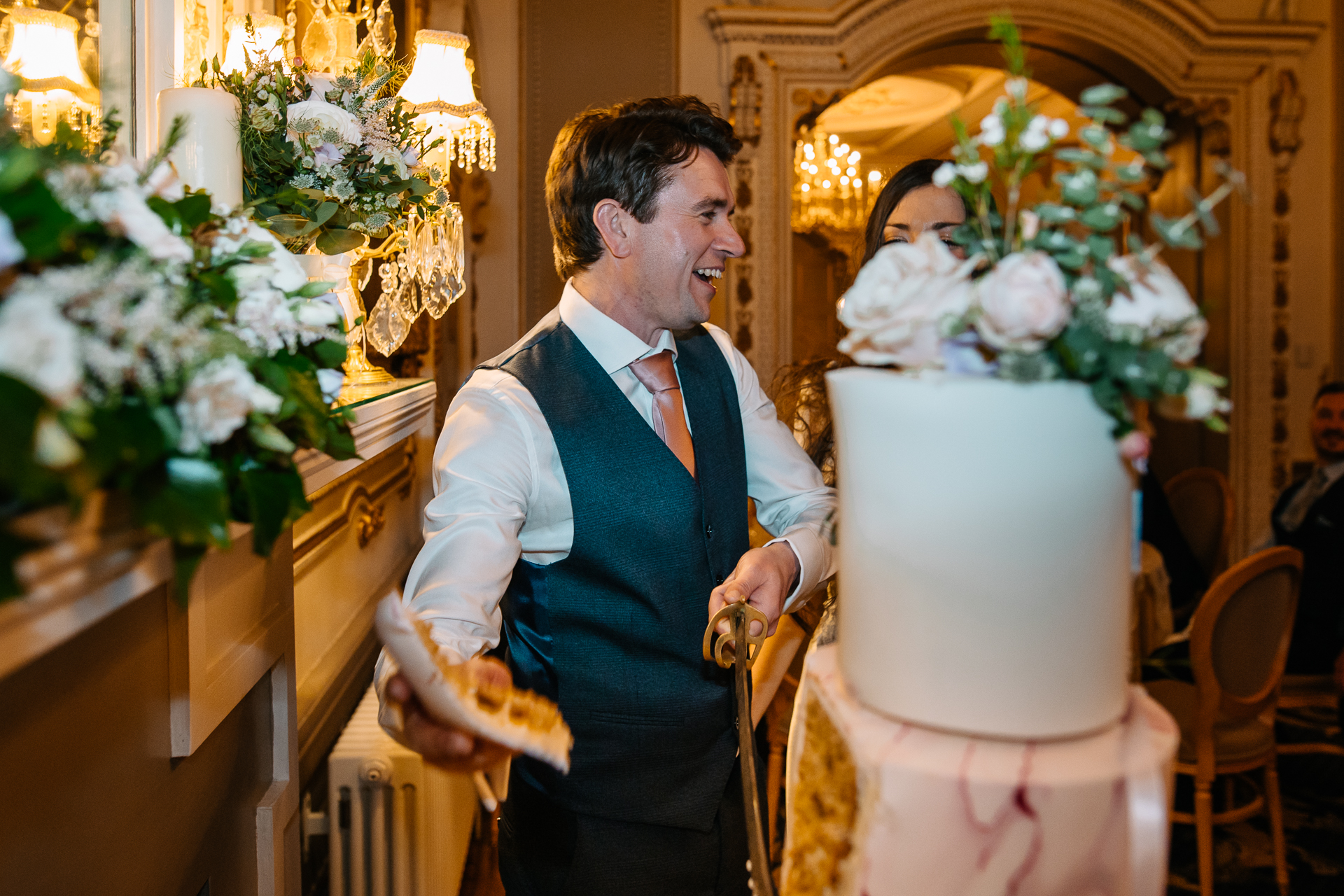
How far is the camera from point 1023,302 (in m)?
0.64

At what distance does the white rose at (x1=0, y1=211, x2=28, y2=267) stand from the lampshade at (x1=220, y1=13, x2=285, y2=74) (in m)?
1.16

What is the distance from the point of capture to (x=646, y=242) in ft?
5.47

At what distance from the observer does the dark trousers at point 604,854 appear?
1.41m

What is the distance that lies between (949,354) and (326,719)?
2051 mm

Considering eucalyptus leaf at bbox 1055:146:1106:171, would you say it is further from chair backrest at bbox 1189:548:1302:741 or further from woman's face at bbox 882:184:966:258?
chair backrest at bbox 1189:548:1302:741

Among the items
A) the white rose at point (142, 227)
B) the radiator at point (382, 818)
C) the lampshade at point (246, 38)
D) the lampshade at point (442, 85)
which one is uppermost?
the lampshade at point (442, 85)

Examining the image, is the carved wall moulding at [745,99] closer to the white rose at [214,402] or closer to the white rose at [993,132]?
the white rose at [993,132]

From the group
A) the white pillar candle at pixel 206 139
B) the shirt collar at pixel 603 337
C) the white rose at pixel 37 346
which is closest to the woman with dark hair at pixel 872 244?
the shirt collar at pixel 603 337

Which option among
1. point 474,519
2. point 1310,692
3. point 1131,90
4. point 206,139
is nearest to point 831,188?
point 1131,90

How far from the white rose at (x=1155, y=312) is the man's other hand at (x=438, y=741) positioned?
641 millimetres

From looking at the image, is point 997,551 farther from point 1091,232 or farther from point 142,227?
point 142,227

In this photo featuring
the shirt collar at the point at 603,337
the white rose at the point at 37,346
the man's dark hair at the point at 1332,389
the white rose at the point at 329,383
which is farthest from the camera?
the man's dark hair at the point at 1332,389

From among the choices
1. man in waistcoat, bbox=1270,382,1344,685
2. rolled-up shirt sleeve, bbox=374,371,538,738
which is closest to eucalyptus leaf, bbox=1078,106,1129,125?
rolled-up shirt sleeve, bbox=374,371,538,738

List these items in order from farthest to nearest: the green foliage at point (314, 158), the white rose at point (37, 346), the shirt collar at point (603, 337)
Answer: the shirt collar at point (603, 337), the green foliage at point (314, 158), the white rose at point (37, 346)
